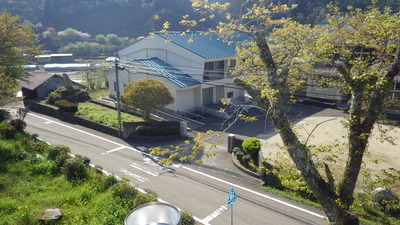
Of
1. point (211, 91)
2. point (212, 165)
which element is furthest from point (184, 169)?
point (211, 91)

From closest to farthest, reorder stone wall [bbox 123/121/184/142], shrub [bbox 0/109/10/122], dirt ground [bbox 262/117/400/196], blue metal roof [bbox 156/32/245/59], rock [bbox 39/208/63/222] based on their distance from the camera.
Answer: rock [bbox 39/208/63/222], dirt ground [bbox 262/117/400/196], shrub [bbox 0/109/10/122], stone wall [bbox 123/121/184/142], blue metal roof [bbox 156/32/245/59]

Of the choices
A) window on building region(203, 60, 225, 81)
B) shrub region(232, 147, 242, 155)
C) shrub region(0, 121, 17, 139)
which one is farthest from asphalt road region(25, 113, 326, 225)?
window on building region(203, 60, 225, 81)

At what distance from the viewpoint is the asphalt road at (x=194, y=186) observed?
10.3 metres

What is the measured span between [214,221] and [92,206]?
4.16 m

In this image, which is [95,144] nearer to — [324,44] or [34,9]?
[324,44]

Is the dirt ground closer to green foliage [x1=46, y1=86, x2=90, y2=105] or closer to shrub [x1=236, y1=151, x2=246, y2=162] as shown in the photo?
shrub [x1=236, y1=151, x2=246, y2=162]

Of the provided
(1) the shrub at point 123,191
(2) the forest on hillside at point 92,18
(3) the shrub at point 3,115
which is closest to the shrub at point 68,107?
(3) the shrub at point 3,115

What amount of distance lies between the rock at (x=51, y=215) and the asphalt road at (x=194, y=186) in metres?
4.17

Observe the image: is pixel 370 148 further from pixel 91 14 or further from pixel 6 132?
pixel 91 14

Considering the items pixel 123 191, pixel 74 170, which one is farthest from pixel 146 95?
pixel 123 191

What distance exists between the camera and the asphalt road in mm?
10305

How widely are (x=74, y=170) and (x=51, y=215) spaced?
3.22m

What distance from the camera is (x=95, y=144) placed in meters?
18.1

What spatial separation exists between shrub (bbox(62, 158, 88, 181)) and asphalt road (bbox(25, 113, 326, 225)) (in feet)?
8.30
